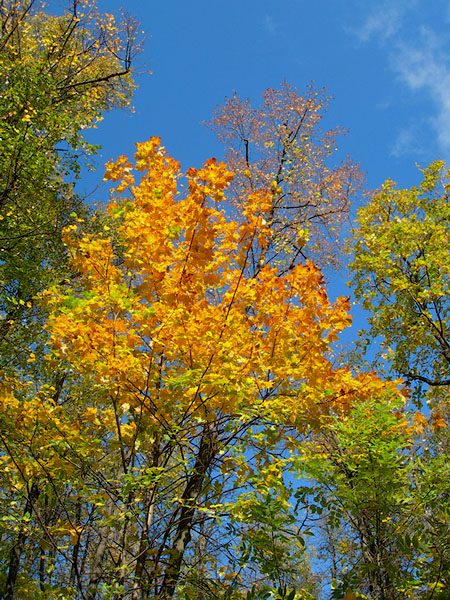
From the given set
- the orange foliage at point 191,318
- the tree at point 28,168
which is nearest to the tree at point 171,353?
the orange foliage at point 191,318

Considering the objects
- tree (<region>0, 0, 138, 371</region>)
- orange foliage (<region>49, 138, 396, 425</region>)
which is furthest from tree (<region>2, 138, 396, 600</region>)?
tree (<region>0, 0, 138, 371</region>)

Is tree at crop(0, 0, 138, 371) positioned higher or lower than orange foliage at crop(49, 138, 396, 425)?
higher

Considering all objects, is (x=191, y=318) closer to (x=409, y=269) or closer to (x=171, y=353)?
(x=171, y=353)

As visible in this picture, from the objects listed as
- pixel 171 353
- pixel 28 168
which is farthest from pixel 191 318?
pixel 28 168

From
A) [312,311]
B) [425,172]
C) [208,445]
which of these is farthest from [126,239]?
[425,172]

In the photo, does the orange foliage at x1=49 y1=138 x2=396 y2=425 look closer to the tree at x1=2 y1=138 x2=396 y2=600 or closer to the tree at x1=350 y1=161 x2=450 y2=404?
the tree at x1=2 y1=138 x2=396 y2=600

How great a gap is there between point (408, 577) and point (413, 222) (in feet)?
26.3

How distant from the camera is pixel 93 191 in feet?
30.2

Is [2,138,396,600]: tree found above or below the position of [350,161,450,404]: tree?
below

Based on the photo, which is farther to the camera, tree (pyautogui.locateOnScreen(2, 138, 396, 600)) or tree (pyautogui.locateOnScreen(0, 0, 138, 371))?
tree (pyautogui.locateOnScreen(0, 0, 138, 371))

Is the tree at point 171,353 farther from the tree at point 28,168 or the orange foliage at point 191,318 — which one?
the tree at point 28,168

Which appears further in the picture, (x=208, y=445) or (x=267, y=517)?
(x=208, y=445)

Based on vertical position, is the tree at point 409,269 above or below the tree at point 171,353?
above

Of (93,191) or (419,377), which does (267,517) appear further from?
(93,191)
